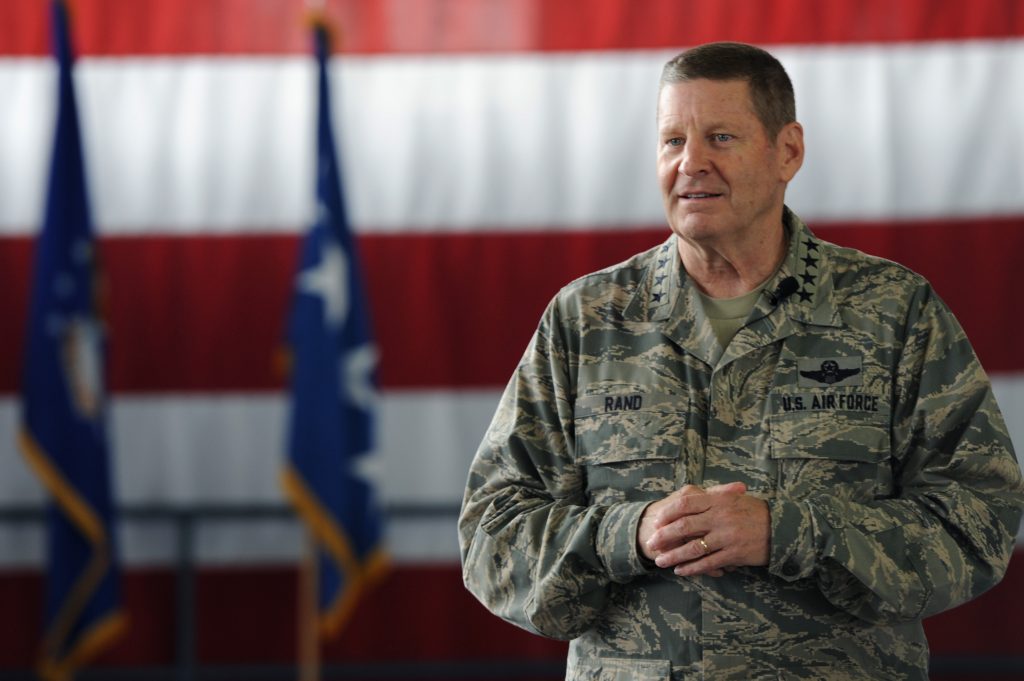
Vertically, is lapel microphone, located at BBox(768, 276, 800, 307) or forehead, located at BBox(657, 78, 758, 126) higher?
forehead, located at BBox(657, 78, 758, 126)

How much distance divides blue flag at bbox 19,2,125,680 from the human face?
1.76 meters

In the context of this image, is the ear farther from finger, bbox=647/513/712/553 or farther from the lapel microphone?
finger, bbox=647/513/712/553

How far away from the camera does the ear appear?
1483 mm

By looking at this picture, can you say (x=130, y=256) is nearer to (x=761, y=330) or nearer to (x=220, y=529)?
(x=220, y=529)

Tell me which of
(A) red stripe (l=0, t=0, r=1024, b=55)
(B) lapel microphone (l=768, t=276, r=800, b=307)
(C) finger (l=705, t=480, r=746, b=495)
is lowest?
(C) finger (l=705, t=480, r=746, b=495)

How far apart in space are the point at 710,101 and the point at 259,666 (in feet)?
6.75

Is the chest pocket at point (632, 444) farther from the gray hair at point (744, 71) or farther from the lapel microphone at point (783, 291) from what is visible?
the gray hair at point (744, 71)

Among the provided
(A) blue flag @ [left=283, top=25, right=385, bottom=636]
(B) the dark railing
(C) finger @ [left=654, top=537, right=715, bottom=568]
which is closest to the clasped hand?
(C) finger @ [left=654, top=537, right=715, bottom=568]

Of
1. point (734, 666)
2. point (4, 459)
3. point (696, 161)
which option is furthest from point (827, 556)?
point (4, 459)

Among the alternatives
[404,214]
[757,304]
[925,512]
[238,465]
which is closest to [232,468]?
[238,465]

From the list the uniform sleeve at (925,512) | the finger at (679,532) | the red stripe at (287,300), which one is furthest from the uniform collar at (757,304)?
the red stripe at (287,300)

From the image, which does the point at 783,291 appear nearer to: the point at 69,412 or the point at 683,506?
the point at 683,506

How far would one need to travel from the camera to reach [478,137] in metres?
3.05

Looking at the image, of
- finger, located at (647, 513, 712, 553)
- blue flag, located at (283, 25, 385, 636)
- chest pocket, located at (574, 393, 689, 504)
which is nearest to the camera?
finger, located at (647, 513, 712, 553)
